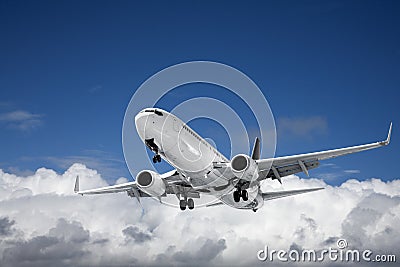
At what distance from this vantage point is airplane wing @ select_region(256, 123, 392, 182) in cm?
3853

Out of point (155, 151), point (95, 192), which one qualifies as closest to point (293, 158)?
point (155, 151)

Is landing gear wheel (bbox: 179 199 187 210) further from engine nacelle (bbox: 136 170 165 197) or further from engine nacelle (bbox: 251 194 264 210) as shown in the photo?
engine nacelle (bbox: 251 194 264 210)

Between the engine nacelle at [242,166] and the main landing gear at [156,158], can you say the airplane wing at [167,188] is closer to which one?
the main landing gear at [156,158]

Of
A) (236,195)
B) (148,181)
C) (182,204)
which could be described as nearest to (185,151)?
(148,181)

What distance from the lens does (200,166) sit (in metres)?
38.5

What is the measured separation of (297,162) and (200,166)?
803cm

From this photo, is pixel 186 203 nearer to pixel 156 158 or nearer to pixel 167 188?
pixel 167 188

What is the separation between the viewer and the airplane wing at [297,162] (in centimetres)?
3853

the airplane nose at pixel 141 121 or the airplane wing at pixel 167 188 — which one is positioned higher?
the airplane wing at pixel 167 188

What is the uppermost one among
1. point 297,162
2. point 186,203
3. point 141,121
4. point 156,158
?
point 297,162

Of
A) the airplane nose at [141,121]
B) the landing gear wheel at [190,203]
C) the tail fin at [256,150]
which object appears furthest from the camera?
the landing gear wheel at [190,203]

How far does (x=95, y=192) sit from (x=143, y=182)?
31.6 ft

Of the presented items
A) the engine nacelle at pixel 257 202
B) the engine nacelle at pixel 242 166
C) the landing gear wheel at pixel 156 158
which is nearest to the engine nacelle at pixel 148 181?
the landing gear wheel at pixel 156 158

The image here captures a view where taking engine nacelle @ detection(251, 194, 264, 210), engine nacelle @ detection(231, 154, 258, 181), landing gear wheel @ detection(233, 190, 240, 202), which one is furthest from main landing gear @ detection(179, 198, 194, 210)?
engine nacelle @ detection(231, 154, 258, 181)
